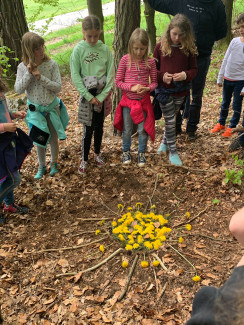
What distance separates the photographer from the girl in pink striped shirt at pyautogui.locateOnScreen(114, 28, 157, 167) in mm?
3756

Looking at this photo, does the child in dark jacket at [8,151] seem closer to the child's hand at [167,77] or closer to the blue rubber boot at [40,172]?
the blue rubber boot at [40,172]

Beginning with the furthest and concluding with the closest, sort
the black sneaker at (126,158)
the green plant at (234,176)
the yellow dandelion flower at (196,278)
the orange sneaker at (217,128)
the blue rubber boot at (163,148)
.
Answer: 1. the orange sneaker at (217,128)
2. the blue rubber boot at (163,148)
3. the black sneaker at (126,158)
4. the green plant at (234,176)
5. the yellow dandelion flower at (196,278)

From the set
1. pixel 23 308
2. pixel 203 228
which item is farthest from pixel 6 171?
Result: pixel 203 228

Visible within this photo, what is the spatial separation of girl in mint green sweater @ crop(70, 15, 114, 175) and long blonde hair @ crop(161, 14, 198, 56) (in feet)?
2.55

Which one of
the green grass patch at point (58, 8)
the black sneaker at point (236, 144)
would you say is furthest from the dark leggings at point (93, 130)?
the green grass patch at point (58, 8)

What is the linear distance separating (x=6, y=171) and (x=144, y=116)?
2.07m

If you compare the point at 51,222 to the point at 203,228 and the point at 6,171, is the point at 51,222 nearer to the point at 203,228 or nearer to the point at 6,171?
the point at 6,171

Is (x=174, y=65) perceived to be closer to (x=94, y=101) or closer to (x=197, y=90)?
(x=197, y=90)

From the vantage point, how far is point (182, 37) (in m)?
3.72

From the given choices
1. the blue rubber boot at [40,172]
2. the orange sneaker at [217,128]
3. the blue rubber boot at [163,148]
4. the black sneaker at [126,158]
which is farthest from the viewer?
the orange sneaker at [217,128]

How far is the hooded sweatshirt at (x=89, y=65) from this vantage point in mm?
3816

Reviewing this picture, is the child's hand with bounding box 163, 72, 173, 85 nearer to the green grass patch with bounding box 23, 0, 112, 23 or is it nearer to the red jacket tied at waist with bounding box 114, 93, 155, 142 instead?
the red jacket tied at waist with bounding box 114, 93, 155, 142

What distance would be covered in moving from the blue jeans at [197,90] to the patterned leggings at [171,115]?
0.59 m

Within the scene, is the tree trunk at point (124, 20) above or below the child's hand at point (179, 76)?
above
